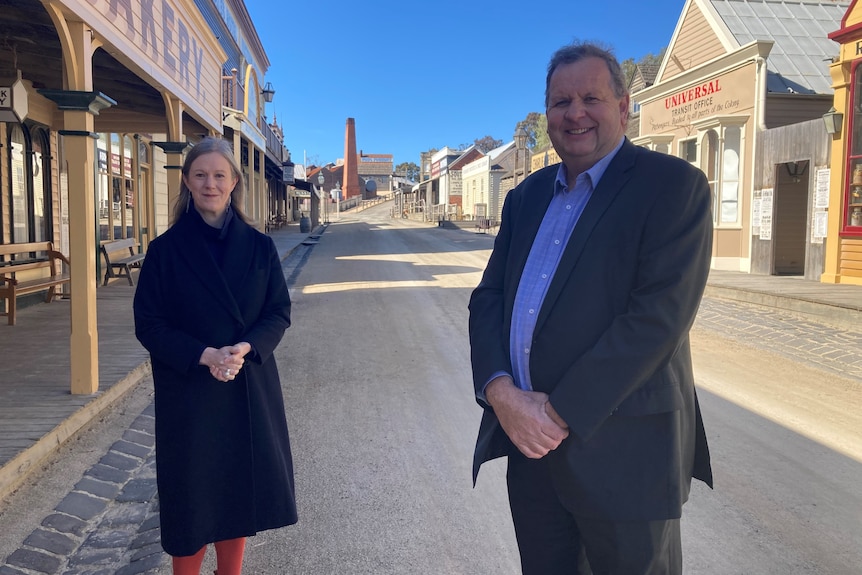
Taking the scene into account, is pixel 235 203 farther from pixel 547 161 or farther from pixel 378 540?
pixel 547 161

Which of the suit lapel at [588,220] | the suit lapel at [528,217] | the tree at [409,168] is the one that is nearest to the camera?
the suit lapel at [588,220]

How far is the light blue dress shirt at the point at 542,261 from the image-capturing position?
6.19 ft

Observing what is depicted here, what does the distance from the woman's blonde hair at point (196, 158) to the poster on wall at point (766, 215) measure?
1405 centimetres

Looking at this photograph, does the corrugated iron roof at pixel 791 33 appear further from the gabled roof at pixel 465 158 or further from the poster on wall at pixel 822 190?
the gabled roof at pixel 465 158

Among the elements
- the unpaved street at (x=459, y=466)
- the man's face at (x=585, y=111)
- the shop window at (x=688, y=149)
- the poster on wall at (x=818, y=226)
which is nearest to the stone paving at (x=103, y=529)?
the unpaved street at (x=459, y=466)

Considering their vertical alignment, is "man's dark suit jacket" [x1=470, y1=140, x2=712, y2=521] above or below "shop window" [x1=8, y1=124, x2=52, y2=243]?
below

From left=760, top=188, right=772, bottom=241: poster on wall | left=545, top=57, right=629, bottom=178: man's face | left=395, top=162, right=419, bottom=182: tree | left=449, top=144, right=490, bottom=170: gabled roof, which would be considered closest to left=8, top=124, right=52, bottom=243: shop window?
left=545, top=57, right=629, bottom=178: man's face

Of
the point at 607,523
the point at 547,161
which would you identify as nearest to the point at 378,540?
the point at 607,523

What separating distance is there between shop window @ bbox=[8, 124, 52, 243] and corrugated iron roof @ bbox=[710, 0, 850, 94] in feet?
48.3

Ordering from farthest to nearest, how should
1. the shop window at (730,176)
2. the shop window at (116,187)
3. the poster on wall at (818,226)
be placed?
the shop window at (730,176), the shop window at (116,187), the poster on wall at (818,226)

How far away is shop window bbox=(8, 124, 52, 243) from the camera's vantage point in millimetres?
9336

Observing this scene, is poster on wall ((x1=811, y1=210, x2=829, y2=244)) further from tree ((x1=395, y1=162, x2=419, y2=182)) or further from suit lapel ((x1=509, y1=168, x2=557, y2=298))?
tree ((x1=395, y1=162, x2=419, y2=182))

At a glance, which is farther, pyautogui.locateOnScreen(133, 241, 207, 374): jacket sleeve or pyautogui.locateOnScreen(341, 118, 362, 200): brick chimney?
pyautogui.locateOnScreen(341, 118, 362, 200): brick chimney

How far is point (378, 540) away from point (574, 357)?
1.84 m
